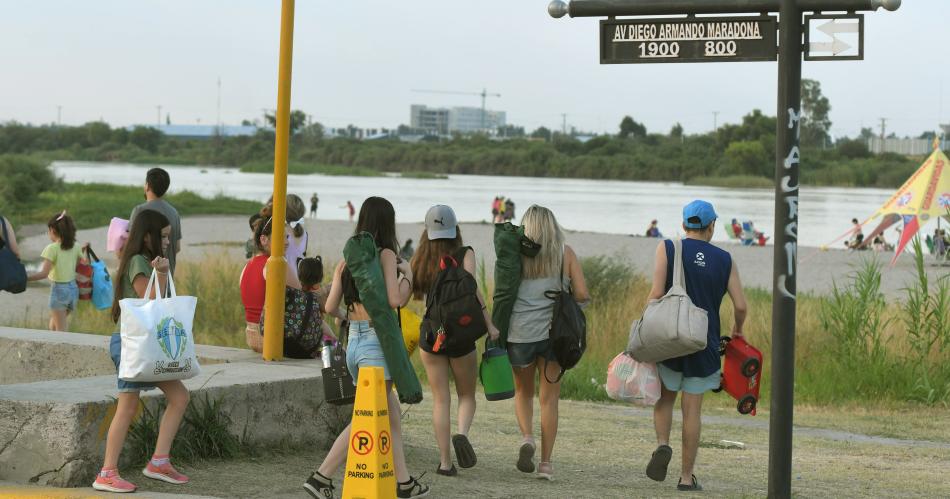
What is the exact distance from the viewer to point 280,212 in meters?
8.66

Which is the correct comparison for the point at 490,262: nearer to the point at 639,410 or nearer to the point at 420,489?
the point at 639,410

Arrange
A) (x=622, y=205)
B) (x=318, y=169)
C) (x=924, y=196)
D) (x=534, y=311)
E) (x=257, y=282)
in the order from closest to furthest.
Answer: (x=534, y=311)
(x=257, y=282)
(x=924, y=196)
(x=622, y=205)
(x=318, y=169)

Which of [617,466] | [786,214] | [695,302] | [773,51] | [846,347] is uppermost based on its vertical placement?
[773,51]

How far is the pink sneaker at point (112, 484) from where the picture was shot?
664 centimetres

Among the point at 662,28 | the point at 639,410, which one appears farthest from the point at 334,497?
the point at 639,410

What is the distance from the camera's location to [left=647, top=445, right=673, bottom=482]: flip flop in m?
7.64

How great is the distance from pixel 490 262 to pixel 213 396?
969 inches

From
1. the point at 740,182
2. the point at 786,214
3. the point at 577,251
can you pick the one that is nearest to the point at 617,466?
the point at 786,214


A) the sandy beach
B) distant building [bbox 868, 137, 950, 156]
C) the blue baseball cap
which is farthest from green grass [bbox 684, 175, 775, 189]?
the blue baseball cap

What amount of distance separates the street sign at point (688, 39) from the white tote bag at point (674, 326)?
4.09ft

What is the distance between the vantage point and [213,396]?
753 centimetres

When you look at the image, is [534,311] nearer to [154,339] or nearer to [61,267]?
[154,339]

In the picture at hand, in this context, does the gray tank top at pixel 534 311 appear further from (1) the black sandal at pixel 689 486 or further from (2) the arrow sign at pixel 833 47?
(2) the arrow sign at pixel 833 47

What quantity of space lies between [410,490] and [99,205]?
53312 mm
